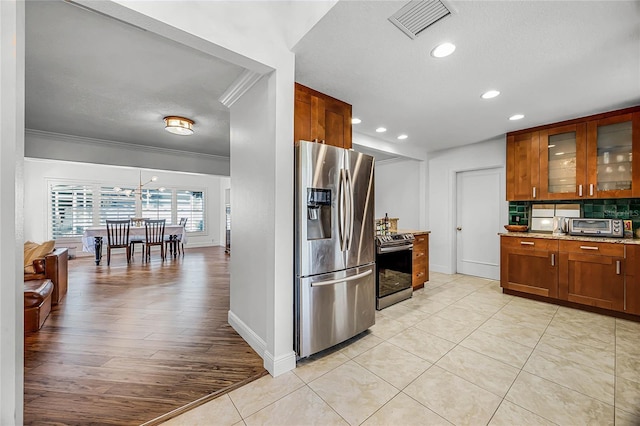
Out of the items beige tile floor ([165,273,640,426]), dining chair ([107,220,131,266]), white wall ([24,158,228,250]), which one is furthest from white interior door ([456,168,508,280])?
dining chair ([107,220,131,266])

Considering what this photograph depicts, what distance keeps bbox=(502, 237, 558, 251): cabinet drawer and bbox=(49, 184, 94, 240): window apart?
30.8ft

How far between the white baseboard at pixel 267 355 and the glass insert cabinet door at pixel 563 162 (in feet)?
13.0

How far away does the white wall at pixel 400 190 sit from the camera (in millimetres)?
5383

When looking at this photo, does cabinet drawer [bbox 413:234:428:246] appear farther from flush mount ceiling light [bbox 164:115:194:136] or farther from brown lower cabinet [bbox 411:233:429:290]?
flush mount ceiling light [bbox 164:115:194:136]

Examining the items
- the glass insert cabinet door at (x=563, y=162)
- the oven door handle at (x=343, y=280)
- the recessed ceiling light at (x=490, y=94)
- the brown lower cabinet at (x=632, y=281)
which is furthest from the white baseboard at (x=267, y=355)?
the glass insert cabinet door at (x=563, y=162)

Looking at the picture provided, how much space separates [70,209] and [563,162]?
411 inches

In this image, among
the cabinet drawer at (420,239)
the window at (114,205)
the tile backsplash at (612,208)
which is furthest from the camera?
the window at (114,205)

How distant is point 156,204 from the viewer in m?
7.94

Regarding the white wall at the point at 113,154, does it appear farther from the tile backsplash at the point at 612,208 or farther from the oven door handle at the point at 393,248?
the tile backsplash at the point at 612,208

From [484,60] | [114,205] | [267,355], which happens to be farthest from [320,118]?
[114,205]

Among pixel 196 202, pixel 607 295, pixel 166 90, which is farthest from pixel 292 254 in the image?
pixel 196 202

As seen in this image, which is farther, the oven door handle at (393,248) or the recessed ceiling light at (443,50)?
the oven door handle at (393,248)

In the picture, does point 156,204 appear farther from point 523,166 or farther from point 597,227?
point 597,227

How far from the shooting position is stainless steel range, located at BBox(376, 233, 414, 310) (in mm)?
3063
